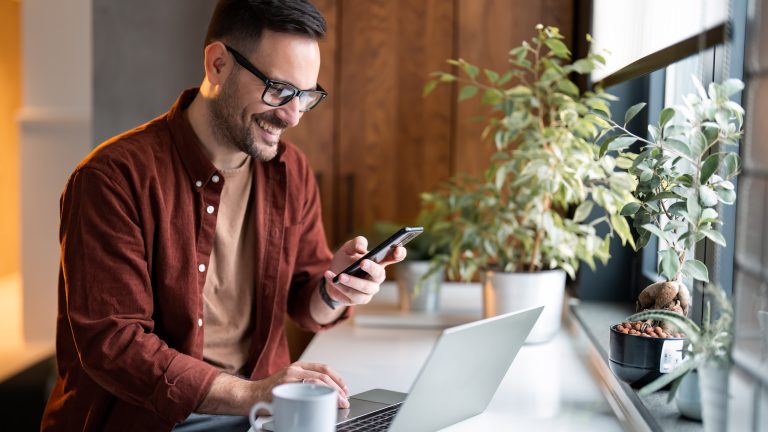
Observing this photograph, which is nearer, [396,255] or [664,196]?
[664,196]

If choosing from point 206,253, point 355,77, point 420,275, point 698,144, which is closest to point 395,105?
point 355,77

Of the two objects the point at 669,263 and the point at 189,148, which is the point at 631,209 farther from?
the point at 189,148

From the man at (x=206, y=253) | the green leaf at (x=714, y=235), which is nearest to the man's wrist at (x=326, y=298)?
the man at (x=206, y=253)

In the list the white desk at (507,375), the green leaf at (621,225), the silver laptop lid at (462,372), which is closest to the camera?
the silver laptop lid at (462,372)

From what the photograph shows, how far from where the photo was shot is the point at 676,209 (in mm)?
1197

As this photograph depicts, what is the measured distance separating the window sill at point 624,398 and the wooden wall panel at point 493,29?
0.85 m

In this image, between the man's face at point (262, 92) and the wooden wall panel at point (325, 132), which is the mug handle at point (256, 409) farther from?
the wooden wall panel at point (325, 132)

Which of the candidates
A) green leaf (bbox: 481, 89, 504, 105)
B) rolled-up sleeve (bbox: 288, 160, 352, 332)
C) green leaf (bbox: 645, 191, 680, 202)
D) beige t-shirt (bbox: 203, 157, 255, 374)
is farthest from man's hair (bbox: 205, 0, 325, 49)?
green leaf (bbox: 645, 191, 680, 202)

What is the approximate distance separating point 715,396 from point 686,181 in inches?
14.8

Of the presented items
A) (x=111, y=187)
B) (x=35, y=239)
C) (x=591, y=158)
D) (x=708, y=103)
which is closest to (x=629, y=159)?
(x=591, y=158)

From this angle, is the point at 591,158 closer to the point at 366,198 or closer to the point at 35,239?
the point at 366,198

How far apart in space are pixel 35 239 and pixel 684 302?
2.52 m

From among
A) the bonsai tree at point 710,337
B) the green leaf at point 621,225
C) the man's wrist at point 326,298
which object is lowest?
the man's wrist at point 326,298

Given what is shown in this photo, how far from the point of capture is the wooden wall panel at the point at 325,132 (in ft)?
8.77
